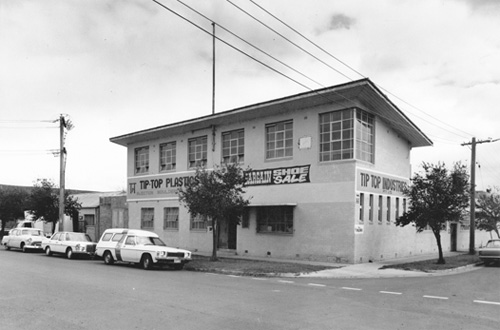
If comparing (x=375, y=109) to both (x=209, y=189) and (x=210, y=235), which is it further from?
(x=210, y=235)

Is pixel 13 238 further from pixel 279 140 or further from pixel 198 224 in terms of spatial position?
pixel 279 140

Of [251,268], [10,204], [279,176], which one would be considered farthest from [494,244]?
[10,204]

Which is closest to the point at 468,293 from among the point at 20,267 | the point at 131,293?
the point at 131,293

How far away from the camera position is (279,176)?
23.6m

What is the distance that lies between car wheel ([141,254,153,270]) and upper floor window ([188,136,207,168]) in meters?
9.92

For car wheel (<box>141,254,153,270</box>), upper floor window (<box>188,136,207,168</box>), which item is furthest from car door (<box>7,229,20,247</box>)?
car wheel (<box>141,254,153,270</box>)

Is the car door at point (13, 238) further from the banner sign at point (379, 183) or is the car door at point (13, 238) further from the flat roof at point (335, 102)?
the banner sign at point (379, 183)

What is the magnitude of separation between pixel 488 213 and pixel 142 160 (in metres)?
32.3

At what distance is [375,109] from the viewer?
22.5m

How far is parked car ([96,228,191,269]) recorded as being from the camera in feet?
59.3

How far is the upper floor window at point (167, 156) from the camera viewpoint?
98.5 ft

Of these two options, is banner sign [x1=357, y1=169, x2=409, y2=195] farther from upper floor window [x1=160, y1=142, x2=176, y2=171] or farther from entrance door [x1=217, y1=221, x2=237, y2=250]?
upper floor window [x1=160, y1=142, x2=176, y2=171]

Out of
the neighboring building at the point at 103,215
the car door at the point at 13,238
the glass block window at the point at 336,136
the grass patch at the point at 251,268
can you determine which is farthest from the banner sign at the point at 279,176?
the car door at the point at 13,238

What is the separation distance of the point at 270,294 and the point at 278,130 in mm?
13526
